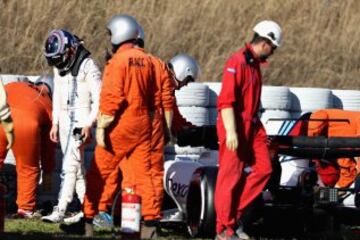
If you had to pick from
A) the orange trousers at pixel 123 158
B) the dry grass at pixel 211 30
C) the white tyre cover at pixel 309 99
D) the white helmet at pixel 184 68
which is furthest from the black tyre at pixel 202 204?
the dry grass at pixel 211 30

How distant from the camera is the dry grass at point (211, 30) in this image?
22.0 meters

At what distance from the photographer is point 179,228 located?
13508 mm

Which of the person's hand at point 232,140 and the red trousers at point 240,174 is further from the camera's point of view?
the red trousers at point 240,174

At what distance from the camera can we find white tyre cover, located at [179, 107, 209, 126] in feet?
49.8

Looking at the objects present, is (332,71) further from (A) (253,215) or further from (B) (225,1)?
(A) (253,215)

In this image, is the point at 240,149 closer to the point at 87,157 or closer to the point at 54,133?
the point at 54,133

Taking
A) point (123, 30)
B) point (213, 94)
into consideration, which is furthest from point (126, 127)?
point (213, 94)

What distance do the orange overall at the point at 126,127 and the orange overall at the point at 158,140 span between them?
0.21ft

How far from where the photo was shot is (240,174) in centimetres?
1165

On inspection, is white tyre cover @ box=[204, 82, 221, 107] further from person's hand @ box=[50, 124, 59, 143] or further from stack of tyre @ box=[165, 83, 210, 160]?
person's hand @ box=[50, 124, 59, 143]

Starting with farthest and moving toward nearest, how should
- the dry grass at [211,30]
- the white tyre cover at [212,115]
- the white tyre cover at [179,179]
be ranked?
the dry grass at [211,30], the white tyre cover at [212,115], the white tyre cover at [179,179]

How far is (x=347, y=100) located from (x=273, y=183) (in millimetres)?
3800

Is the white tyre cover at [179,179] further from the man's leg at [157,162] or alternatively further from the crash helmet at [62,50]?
the crash helmet at [62,50]

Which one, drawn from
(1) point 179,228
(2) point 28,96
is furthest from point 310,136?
(2) point 28,96
